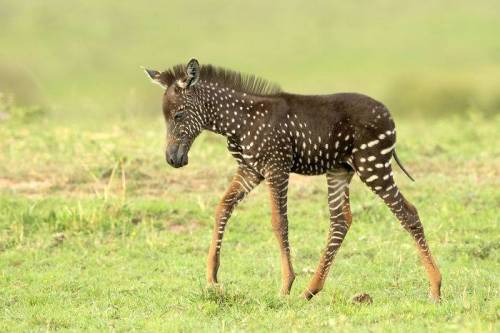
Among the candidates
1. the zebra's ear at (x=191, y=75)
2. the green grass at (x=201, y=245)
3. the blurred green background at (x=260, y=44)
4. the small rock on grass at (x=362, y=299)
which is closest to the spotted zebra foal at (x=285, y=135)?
the zebra's ear at (x=191, y=75)

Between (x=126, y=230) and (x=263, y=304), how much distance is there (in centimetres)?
442

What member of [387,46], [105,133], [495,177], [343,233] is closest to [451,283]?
[343,233]

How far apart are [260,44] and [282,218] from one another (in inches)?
1398

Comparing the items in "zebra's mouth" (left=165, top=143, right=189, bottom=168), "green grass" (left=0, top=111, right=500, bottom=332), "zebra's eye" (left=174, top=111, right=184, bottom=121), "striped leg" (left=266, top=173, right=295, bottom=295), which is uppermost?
"zebra's eye" (left=174, top=111, right=184, bottom=121)

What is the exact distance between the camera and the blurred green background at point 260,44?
36594 mm

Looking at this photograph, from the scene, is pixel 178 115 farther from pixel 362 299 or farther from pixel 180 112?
pixel 362 299

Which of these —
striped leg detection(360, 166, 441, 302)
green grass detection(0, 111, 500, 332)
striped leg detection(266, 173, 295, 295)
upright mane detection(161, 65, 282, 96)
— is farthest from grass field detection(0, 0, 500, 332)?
upright mane detection(161, 65, 282, 96)

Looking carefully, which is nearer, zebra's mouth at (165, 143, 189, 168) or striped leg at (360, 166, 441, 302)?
striped leg at (360, 166, 441, 302)

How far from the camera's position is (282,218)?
972 centimetres

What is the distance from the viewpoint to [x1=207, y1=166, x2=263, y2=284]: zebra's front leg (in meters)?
9.96

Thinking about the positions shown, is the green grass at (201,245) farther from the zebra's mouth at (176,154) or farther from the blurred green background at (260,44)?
the blurred green background at (260,44)

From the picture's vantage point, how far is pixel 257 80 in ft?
33.0

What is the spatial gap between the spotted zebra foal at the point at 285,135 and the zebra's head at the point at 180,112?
1 cm

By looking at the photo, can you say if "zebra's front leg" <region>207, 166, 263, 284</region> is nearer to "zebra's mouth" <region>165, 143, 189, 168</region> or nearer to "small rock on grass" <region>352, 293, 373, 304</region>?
"zebra's mouth" <region>165, 143, 189, 168</region>
